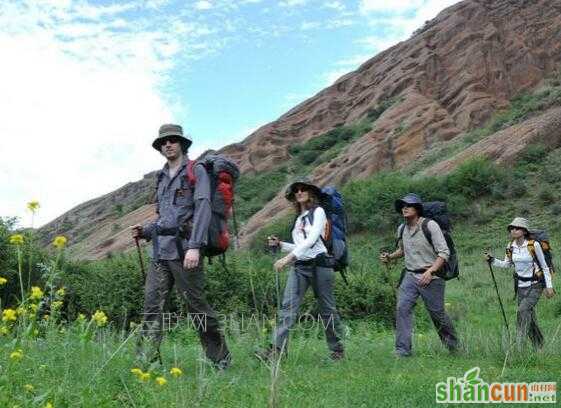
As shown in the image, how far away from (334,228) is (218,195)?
1571 millimetres

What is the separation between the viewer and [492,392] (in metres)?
4.36

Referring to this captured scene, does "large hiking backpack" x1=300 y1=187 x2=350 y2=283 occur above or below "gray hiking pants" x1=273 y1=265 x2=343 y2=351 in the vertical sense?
above

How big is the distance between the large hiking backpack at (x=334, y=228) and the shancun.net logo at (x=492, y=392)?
6.47ft

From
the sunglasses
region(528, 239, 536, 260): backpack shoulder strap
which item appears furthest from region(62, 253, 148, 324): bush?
the sunglasses

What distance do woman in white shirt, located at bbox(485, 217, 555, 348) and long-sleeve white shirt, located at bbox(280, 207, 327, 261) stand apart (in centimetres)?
270

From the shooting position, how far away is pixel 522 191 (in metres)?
23.5

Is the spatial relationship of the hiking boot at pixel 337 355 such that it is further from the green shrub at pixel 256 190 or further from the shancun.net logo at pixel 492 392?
the green shrub at pixel 256 190

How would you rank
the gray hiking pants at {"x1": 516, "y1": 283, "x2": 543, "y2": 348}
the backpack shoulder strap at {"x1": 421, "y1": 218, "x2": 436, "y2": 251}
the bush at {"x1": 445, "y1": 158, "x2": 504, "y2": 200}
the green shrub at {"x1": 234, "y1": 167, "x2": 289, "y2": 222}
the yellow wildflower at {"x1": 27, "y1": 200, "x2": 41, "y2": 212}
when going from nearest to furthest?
the yellow wildflower at {"x1": 27, "y1": 200, "x2": 41, "y2": 212} < the backpack shoulder strap at {"x1": 421, "y1": 218, "x2": 436, "y2": 251} < the gray hiking pants at {"x1": 516, "y1": 283, "x2": 543, "y2": 348} < the bush at {"x1": 445, "y1": 158, "x2": 504, "y2": 200} < the green shrub at {"x1": 234, "y1": 167, "x2": 289, "y2": 222}

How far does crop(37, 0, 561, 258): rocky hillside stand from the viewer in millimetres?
34906

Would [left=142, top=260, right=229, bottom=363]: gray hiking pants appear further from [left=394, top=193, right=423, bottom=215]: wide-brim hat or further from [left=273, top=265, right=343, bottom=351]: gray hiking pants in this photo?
[left=394, top=193, right=423, bottom=215]: wide-brim hat

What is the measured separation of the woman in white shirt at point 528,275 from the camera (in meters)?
7.94

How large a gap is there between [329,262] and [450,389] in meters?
2.05

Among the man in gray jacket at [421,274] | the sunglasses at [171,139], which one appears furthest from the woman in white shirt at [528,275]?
the sunglasses at [171,139]

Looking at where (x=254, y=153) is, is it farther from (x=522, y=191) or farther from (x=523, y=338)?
(x=523, y=338)
